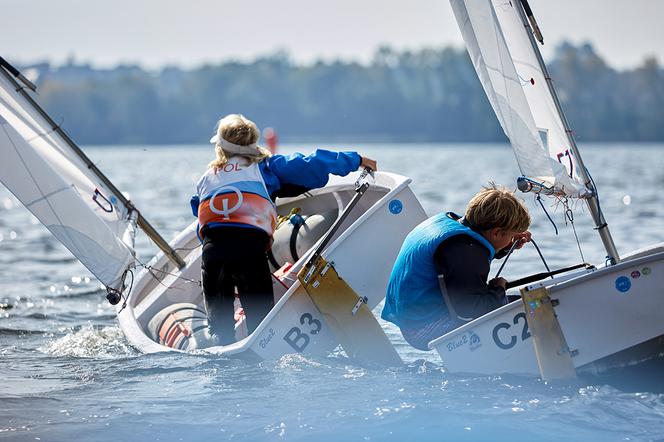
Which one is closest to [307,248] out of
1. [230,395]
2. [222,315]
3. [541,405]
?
[222,315]

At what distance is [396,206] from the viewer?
177 inches

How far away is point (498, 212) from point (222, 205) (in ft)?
3.99

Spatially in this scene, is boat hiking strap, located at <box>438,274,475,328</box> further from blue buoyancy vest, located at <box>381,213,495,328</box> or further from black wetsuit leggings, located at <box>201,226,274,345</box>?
black wetsuit leggings, located at <box>201,226,274,345</box>

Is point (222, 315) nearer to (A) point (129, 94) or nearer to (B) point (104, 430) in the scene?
(B) point (104, 430)

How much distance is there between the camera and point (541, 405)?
11.7 feet

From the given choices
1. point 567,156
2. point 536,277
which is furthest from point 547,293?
point 567,156

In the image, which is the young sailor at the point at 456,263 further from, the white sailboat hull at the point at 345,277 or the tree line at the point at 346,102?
the tree line at the point at 346,102

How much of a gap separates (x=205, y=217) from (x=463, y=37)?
1376 mm

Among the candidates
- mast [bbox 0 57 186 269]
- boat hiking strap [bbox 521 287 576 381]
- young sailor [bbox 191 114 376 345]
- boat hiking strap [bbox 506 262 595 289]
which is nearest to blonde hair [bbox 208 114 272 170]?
young sailor [bbox 191 114 376 345]

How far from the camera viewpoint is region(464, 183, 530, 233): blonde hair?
3.80 metres

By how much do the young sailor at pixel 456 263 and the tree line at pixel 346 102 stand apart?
6190 cm

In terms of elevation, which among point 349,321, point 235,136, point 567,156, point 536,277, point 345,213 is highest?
point 235,136

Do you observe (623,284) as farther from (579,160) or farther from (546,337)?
(579,160)

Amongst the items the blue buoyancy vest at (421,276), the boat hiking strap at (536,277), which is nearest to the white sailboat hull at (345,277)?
the blue buoyancy vest at (421,276)
